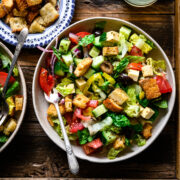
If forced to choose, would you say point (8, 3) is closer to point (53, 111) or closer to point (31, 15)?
point (31, 15)

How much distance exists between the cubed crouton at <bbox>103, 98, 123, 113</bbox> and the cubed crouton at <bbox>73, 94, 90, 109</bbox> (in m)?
0.19

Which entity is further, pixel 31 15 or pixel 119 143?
pixel 31 15

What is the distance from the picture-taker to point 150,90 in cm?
268

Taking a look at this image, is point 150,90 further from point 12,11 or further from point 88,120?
point 12,11

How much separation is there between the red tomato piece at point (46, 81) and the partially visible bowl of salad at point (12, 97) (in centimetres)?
19

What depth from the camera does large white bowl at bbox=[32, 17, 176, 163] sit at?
9.13ft

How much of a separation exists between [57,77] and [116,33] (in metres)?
0.79

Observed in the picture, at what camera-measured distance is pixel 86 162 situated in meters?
3.11

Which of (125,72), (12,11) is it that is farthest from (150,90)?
(12,11)

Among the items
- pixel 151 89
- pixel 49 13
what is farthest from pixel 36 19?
pixel 151 89

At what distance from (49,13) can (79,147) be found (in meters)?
1.53

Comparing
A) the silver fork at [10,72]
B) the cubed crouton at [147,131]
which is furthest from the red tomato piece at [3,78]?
the cubed crouton at [147,131]

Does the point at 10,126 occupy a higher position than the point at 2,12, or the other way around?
the point at 2,12

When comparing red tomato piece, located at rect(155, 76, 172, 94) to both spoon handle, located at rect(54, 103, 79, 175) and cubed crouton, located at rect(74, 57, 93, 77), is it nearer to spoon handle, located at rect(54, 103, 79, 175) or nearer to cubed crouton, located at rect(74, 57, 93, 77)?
cubed crouton, located at rect(74, 57, 93, 77)
